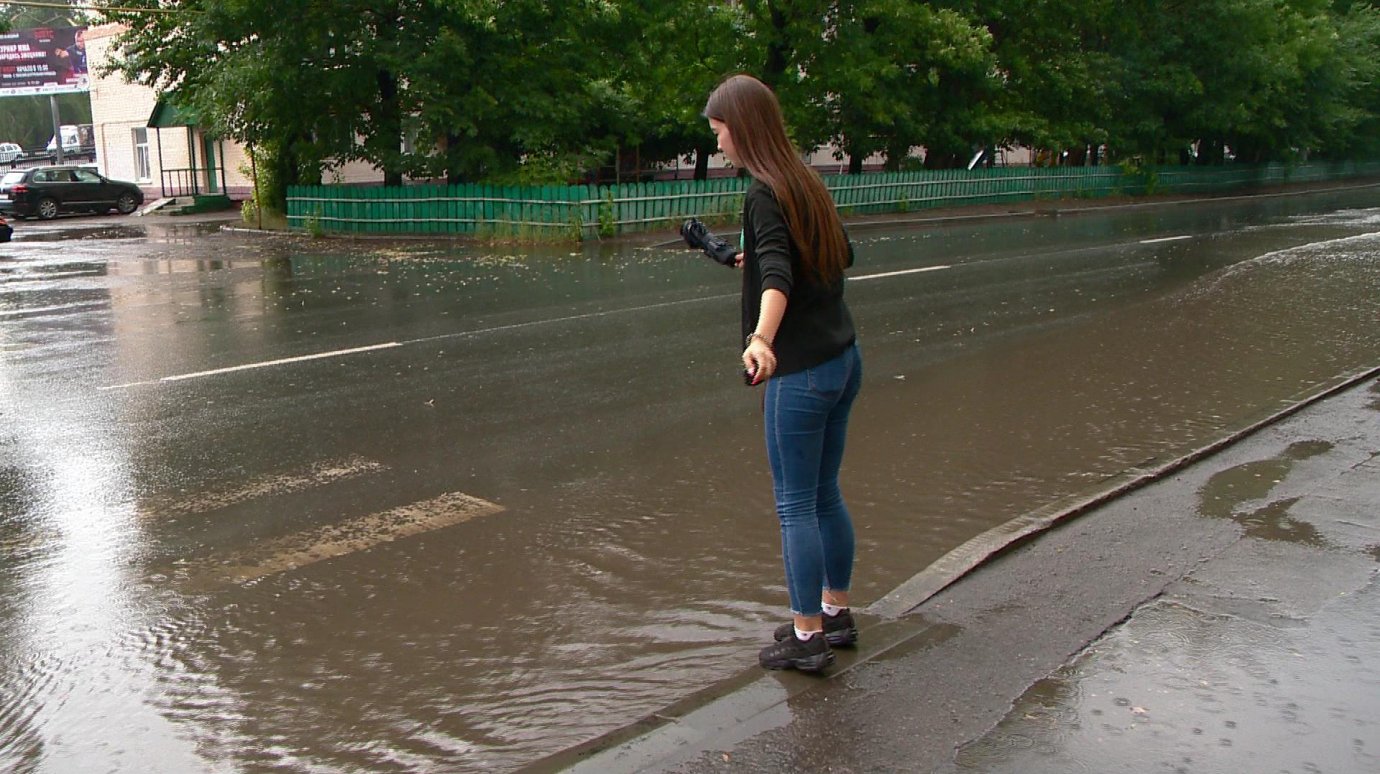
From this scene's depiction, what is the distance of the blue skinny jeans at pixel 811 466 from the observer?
3.87 m

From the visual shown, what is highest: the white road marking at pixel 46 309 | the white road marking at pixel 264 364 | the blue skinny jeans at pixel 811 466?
the blue skinny jeans at pixel 811 466

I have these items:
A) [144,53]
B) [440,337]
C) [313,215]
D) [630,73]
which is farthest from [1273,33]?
[440,337]

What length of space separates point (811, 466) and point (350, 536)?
8.57 ft

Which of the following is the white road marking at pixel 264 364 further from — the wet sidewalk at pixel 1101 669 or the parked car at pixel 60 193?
the parked car at pixel 60 193

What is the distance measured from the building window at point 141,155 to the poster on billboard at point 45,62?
4797 millimetres

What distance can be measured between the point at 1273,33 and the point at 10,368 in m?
38.9

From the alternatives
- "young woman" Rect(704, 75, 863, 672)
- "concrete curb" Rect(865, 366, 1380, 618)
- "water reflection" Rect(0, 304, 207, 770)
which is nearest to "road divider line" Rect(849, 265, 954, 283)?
"concrete curb" Rect(865, 366, 1380, 618)

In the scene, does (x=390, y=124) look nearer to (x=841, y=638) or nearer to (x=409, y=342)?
(x=409, y=342)

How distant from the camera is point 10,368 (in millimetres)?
9773

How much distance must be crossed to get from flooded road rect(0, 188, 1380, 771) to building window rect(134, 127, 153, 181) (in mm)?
30936

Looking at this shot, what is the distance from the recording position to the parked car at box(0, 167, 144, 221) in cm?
3519

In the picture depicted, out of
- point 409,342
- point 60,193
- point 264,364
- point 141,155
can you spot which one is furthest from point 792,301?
point 141,155

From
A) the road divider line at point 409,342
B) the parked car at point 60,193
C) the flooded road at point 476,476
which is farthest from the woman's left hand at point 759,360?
the parked car at point 60,193

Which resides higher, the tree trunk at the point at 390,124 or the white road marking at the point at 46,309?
the tree trunk at the point at 390,124
